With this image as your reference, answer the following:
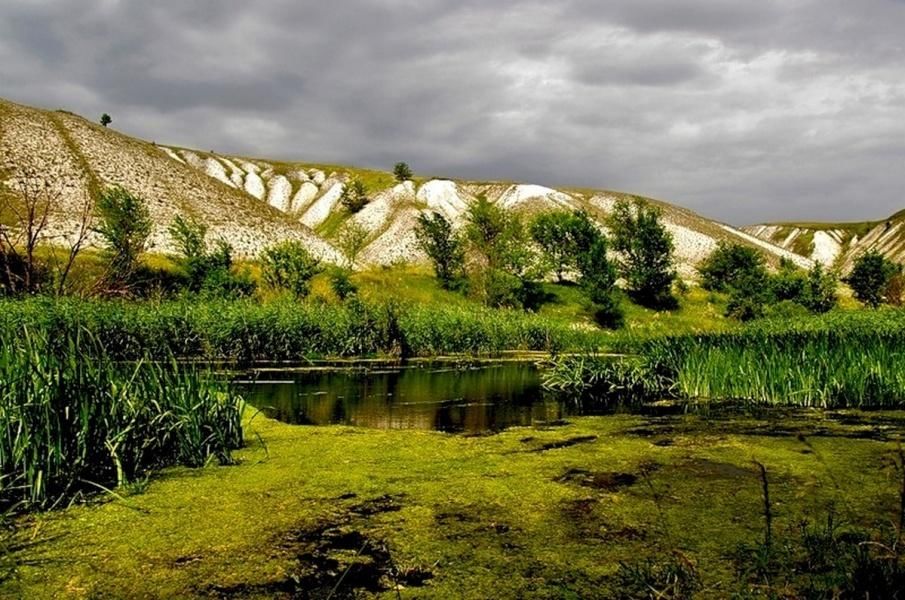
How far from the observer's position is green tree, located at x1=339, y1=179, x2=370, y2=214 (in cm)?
10919

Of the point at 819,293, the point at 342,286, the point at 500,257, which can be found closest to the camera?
the point at 342,286

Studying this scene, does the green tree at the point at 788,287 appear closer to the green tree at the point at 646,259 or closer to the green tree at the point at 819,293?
the green tree at the point at 819,293

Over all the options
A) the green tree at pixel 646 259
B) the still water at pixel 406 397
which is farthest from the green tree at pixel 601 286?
the still water at pixel 406 397

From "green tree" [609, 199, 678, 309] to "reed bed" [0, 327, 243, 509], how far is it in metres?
47.8

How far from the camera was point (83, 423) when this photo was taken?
15.6 ft

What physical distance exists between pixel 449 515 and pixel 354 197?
358 ft

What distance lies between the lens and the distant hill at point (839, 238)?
501 feet

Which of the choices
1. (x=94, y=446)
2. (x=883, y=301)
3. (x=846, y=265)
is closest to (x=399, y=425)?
(x=94, y=446)

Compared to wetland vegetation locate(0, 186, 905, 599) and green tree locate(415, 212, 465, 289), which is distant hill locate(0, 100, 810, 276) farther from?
wetland vegetation locate(0, 186, 905, 599)

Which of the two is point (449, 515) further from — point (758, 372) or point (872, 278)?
point (872, 278)

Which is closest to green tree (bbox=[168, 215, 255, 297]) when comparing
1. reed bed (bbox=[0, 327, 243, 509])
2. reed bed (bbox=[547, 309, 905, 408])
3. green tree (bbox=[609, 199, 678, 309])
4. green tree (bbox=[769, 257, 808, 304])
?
reed bed (bbox=[547, 309, 905, 408])

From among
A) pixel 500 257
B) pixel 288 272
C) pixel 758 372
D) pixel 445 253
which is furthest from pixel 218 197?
pixel 758 372

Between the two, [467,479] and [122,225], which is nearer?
[467,479]

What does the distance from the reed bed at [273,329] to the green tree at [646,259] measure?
26.0 m
